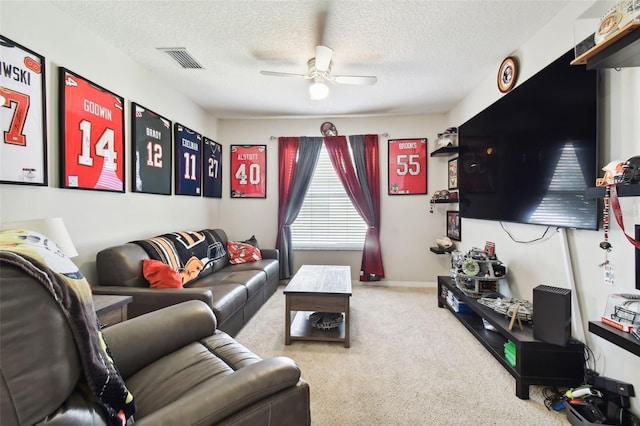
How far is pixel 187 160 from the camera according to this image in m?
3.65

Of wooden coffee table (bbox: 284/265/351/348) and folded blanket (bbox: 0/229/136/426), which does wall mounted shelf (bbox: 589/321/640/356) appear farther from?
folded blanket (bbox: 0/229/136/426)

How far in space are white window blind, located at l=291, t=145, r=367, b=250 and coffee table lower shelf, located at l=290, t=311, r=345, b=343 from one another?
1.81 meters

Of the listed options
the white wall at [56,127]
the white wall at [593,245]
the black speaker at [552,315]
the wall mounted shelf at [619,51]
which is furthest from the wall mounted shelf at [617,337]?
the white wall at [56,127]

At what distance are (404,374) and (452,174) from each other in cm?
297

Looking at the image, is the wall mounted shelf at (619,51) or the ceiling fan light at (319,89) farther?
the ceiling fan light at (319,89)

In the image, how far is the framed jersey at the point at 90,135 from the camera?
203cm

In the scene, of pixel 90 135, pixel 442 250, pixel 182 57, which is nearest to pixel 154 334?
pixel 90 135

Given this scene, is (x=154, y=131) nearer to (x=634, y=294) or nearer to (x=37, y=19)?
(x=37, y=19)

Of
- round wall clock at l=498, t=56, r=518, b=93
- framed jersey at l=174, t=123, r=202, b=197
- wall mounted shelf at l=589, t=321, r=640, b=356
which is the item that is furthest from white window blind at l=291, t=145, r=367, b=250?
wall mounted shelf at l=589, t=321, r=640, b=356

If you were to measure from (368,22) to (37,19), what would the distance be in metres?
2.31

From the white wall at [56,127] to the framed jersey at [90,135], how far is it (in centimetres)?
6

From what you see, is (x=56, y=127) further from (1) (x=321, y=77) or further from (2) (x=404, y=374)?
(2) (x=404, y=374)

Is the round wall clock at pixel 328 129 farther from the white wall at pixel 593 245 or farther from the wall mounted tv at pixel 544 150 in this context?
the white wall at pixel 593 245

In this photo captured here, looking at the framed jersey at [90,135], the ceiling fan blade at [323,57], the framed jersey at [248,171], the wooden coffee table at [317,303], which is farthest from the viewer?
the framed jersey at [248,171]
